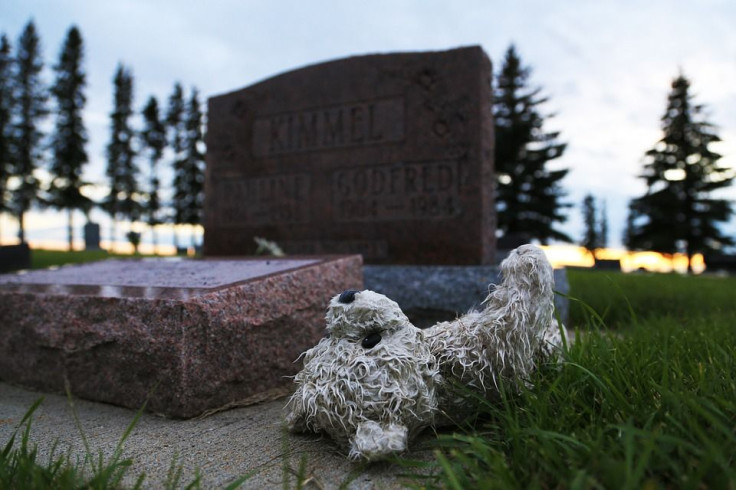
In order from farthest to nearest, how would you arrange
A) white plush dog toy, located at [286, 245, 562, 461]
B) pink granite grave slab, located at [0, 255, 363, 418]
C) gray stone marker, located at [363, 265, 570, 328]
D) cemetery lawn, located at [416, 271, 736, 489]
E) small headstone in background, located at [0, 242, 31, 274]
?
small headstone in background, located at [0, 242, 31, 274] < gray stone marker, located at [363, 265, 570, 328] < pink granite grave slab, located at [0, 255, 363, 418] < white plush dog toy, located at [286, 245, 562, 461] < cemetery lawn, located at [416, 271, 736, 489]

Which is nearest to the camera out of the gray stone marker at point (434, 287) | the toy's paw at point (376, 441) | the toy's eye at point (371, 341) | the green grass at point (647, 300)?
the toy's paw at point (376, 441)

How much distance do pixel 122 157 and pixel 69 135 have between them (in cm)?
323

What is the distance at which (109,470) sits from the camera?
1287 mm

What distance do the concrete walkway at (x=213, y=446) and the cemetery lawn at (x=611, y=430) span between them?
0.24 meters

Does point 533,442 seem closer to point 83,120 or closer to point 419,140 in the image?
point 419,140

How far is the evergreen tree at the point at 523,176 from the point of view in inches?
763

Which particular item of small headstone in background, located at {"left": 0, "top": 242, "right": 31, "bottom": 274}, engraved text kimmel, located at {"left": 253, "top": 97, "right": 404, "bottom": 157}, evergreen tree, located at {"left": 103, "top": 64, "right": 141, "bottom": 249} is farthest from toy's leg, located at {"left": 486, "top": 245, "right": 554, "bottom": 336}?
evergreen tree, located at {"left": 103, "top": 64, "right": 141, "bottom": 249}

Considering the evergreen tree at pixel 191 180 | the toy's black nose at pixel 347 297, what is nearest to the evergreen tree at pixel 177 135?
the evergreen tree at pixel 191 180

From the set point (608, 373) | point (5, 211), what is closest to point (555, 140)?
point (608, 373)

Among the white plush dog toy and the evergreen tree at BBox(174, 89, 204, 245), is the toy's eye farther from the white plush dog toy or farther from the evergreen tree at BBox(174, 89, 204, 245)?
the evergreen tree at BBox(174, 89, 204, 245)

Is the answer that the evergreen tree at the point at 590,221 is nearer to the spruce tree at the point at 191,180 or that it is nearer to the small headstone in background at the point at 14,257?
the spruce tree at the point at 191,180

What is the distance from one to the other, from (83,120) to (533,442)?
92.6 feet

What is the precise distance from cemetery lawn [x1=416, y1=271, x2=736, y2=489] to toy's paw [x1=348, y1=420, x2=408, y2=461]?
0.10 m

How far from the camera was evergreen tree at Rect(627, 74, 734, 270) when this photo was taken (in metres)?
21.5
